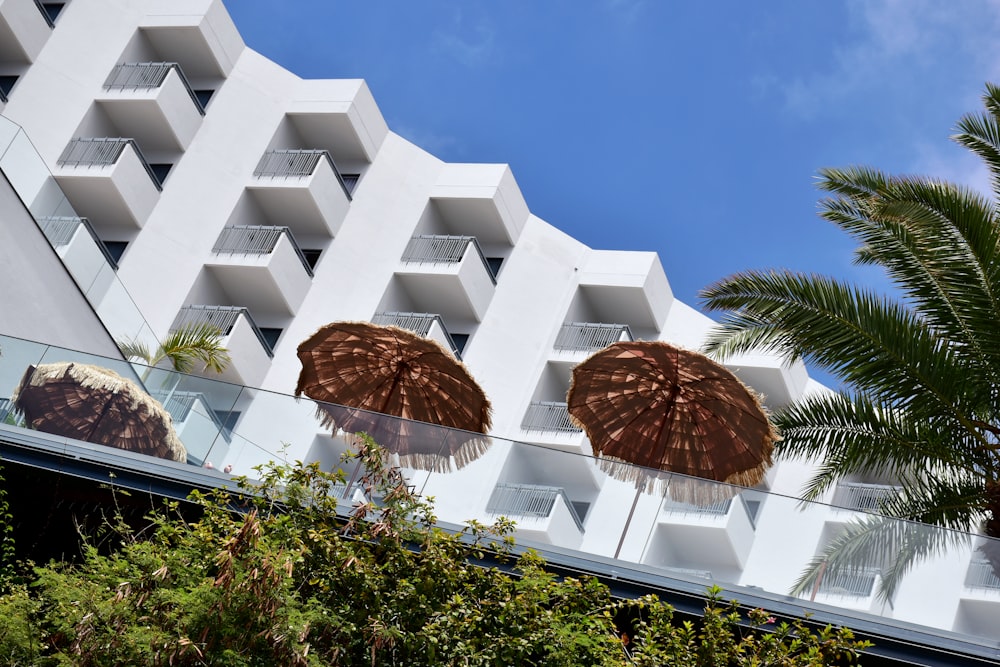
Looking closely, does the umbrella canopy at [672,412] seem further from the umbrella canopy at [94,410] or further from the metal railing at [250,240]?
the metal railing at [250,240]

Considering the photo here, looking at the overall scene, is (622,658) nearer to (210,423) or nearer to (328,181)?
(210,423)

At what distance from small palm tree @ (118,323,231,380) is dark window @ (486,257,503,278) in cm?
883

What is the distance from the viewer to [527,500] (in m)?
12.7

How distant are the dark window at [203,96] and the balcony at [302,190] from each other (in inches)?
81.6

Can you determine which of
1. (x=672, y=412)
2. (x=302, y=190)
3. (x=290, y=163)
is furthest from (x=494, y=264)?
(x=672, y=412)

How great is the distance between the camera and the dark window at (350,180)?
34625 mm

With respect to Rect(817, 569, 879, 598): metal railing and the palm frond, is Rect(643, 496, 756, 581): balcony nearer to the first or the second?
the palm frond

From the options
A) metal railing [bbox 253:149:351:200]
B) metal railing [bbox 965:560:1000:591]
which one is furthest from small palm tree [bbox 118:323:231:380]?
metal railing [bbox 965:560:1000:591]

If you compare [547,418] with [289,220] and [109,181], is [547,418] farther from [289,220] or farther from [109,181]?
[109,181]

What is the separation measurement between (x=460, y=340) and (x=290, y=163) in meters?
6.67

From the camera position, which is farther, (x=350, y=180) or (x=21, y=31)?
(x=350, y=180)

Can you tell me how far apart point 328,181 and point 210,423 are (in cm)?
2078

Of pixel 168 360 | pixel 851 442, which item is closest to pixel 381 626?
pixel 851 442

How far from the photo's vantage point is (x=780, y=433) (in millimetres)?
16641
